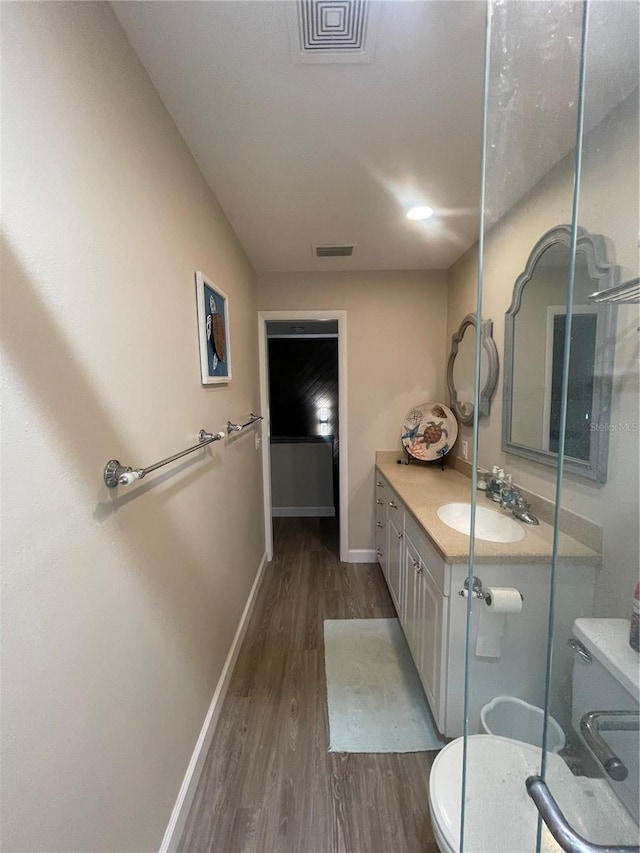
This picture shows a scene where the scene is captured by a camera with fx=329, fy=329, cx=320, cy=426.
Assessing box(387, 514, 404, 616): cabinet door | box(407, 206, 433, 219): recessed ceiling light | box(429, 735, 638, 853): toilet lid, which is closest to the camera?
box(429, 735, 638, 853): toilet lid

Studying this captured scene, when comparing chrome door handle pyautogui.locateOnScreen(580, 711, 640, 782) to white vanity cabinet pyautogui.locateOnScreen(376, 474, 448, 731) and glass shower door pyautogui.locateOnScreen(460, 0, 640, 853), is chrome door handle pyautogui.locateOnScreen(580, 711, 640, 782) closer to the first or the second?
glass shower door pyautogui.locateOnScreen(460, 0, 640, 853)

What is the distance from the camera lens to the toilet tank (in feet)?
2.44

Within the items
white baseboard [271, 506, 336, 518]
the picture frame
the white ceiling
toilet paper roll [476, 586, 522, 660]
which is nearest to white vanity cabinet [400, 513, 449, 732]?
toilet paper roll [476, 586, 522, 660]

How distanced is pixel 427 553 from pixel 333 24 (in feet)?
5.83

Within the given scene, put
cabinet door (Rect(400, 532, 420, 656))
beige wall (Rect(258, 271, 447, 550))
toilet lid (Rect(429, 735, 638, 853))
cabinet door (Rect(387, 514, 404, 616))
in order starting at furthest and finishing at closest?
beige wall (Rect(258, 271, 447, 550)) → cabinet door (Rect(387, 514, 404, 616)) → cabinet door (Rect(400, 532, 420, 656)) → toilet lid (Rect(429, 735, 638, 853))

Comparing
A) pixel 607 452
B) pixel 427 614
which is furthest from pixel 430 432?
pixel 607 452

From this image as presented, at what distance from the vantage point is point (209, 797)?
3.98 ft

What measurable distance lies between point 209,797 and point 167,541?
1.01 m

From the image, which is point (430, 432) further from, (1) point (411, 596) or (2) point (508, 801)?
(2) point (508, 801)

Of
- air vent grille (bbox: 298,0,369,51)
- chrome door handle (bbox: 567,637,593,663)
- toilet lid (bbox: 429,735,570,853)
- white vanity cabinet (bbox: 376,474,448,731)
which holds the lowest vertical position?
toilet lid (bbox: 429,735,570,853)

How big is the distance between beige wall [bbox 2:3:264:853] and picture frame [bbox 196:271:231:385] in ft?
0.37

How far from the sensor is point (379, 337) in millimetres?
2662

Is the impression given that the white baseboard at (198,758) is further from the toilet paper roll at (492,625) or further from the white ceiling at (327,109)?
the white ceiling at (327,109)

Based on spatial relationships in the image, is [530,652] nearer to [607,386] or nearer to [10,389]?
[607,386]
